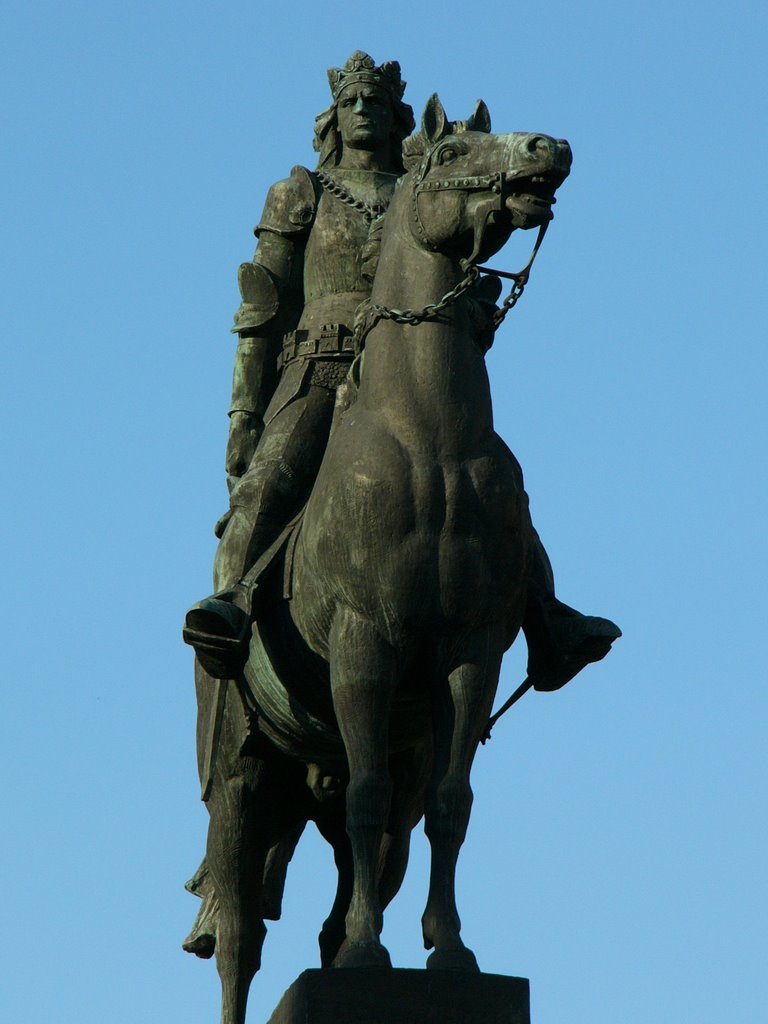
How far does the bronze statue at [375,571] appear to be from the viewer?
1589 cm

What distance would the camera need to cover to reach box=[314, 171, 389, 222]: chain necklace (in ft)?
60.4

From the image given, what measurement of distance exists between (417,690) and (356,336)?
2.11 metres

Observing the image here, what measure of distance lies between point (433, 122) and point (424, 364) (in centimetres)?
142

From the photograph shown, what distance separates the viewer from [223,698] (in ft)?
58.4

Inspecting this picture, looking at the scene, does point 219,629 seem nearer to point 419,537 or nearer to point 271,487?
point 271,487

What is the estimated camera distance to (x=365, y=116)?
18.7 m

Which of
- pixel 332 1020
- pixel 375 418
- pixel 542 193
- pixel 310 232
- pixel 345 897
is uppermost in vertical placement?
pixel 310 232

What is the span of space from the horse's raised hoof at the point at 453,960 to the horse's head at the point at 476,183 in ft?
12.6

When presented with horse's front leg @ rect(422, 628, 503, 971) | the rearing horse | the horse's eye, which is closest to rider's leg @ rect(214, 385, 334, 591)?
the rearing horse

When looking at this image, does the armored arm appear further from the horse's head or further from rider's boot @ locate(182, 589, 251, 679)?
the horse's head

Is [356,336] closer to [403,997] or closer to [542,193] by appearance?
[542,193]

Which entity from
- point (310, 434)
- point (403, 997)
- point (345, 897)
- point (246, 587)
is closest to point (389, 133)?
point (310, 434)

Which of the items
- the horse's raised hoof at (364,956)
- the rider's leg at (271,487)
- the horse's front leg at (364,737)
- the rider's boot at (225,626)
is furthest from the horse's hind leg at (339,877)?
the horse's raised hoof at (364,956)

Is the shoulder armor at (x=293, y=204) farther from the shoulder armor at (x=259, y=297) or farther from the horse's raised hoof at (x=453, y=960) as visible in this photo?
the horse's raised hoof at (x=453, y=960)
